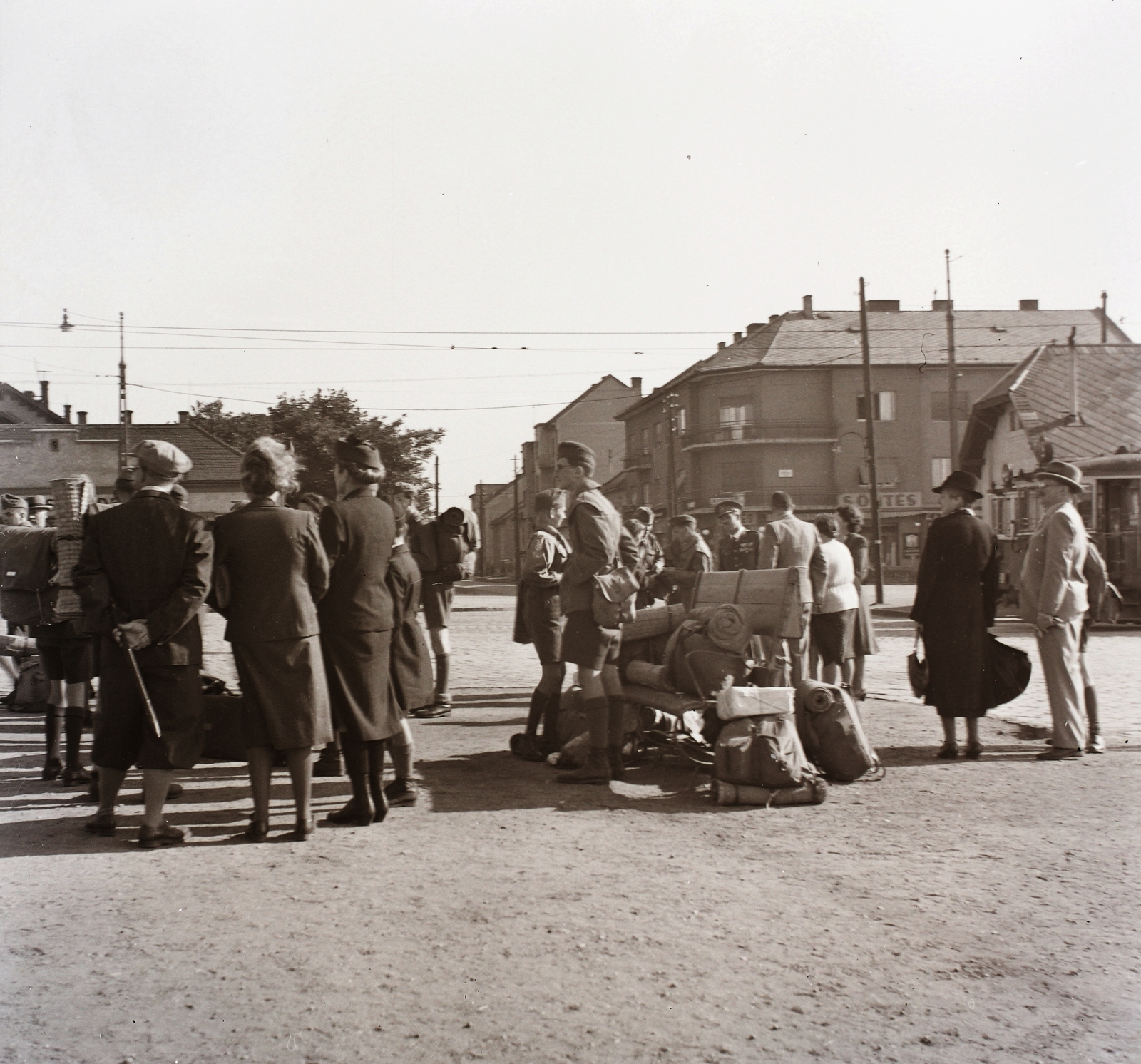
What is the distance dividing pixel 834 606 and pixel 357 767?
543 centimetres

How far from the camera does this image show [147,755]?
5691 mm

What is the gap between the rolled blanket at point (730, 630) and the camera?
7.40 m

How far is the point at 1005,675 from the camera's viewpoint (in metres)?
8.30

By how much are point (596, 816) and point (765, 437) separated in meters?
55.8

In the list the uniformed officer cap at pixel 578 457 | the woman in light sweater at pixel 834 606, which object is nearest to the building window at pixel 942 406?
the woman in light sweater at pixel 834 606

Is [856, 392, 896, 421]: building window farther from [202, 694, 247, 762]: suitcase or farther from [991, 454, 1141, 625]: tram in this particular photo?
[202, 694, 247, 762]: suitcase

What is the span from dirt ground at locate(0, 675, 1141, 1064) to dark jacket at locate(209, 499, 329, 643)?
104cm

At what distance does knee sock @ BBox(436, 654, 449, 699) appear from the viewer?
11.1 m

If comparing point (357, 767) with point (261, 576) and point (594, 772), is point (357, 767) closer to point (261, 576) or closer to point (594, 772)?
point (261, 576)

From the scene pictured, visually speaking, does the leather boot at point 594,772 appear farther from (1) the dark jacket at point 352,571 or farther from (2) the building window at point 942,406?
(2) the building window at point 942,406

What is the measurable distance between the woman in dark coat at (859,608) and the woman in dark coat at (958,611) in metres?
2.39

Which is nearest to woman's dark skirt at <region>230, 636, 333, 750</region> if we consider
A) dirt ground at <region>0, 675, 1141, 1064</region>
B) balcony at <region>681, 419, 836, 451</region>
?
dirt ground at <region>0, 675, 1141, 1064</region>

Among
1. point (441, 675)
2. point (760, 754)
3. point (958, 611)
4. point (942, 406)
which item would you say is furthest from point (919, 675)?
point (942, 406)

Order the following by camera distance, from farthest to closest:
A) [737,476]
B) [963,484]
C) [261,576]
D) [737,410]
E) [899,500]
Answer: [737,476], [737,410], [899,500], [963,484], [261,576]
